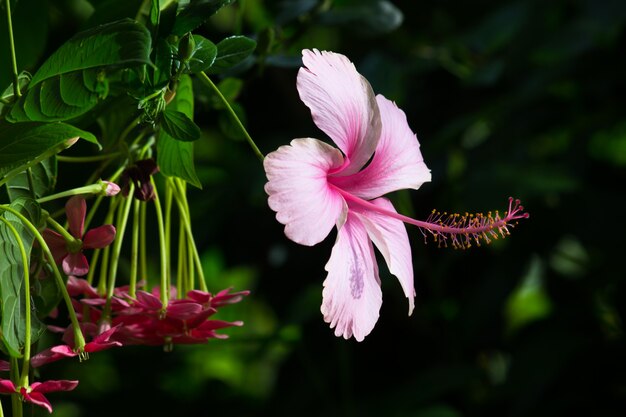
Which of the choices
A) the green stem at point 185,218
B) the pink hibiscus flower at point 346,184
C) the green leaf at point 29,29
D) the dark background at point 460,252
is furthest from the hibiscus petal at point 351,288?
the dark background at point 460,252

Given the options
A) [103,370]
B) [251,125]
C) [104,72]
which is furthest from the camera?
[103,370]

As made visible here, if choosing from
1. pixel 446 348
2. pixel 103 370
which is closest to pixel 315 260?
pixel 446 348

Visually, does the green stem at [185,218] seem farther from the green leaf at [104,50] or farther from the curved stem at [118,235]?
the green leaf at [104,50]

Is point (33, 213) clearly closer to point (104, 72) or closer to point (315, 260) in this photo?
point (104, 72)

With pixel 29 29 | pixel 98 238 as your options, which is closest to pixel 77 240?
pixel 98 238

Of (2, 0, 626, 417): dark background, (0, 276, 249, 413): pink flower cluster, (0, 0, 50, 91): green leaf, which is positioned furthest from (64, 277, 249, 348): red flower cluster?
(2, 0, 626, 417): dark background

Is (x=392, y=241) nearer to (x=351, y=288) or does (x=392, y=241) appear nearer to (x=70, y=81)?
(x=351, y=288)
